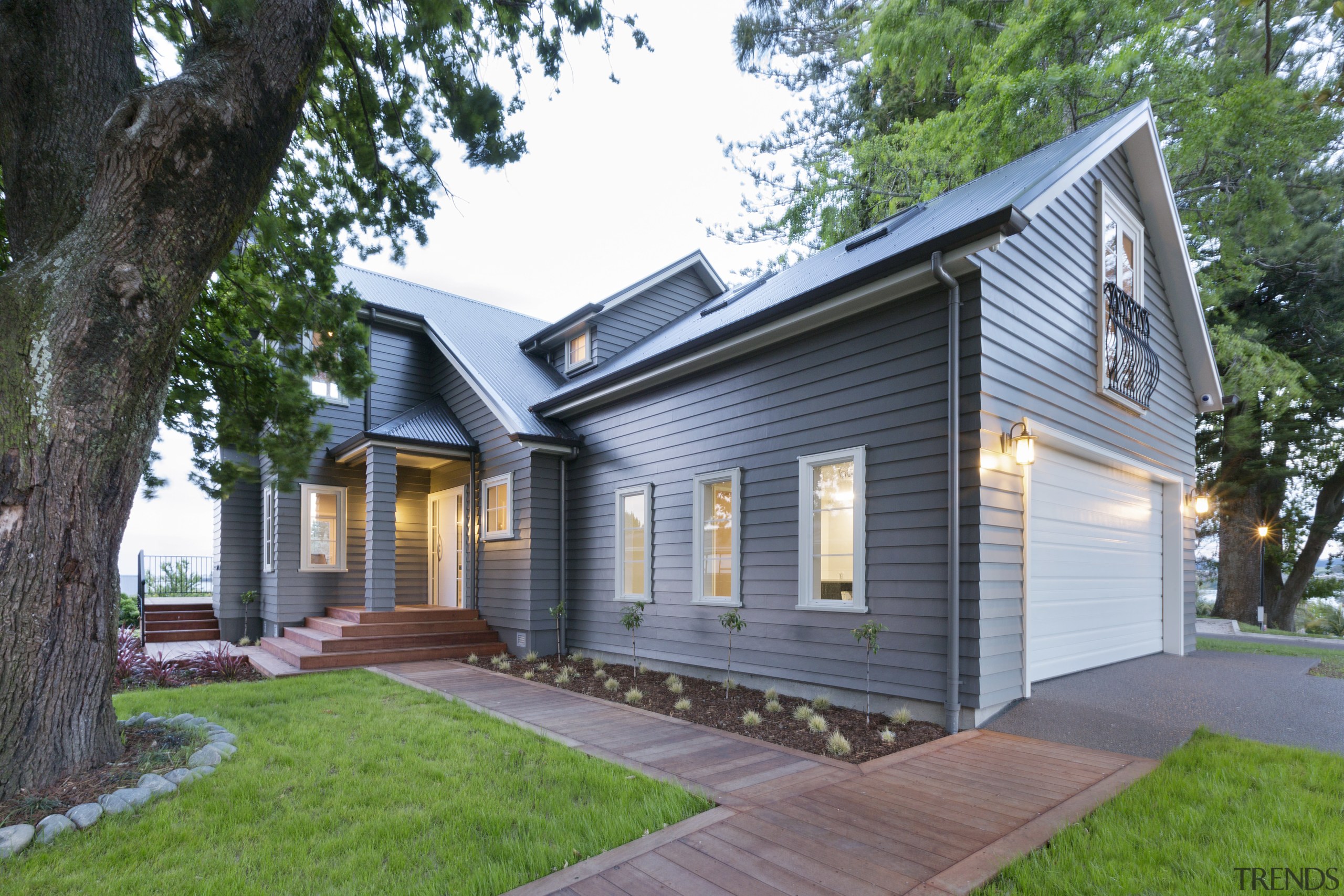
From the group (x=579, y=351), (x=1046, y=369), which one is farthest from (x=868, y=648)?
(x=579, y=351)

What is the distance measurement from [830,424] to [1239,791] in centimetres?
375

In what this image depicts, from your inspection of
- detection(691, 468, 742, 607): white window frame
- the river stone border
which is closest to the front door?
detection(691, 468, 742, 607): white window frame

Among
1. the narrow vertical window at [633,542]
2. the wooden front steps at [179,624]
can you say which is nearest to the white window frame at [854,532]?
the narrow vertical window at [633,542]

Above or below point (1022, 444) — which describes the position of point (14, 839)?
below

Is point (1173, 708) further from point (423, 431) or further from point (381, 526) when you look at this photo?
point (423, 431)

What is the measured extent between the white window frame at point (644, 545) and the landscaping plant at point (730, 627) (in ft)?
4.55

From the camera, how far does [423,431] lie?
10.5m

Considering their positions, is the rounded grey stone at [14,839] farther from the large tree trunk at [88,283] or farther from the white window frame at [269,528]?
the white window frame at [269,528]

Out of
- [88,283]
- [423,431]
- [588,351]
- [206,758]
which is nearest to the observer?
[88,283]

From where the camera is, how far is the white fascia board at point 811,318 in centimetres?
Answer: 529

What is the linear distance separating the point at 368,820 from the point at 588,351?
8.84 metres

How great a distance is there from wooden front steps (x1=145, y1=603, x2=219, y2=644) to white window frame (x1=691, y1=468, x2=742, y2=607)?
896 centimetres

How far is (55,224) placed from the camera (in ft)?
13.9

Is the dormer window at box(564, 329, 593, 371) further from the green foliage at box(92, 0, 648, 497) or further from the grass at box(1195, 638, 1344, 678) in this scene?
the grass at box(1195, 638, 1344, 678)
